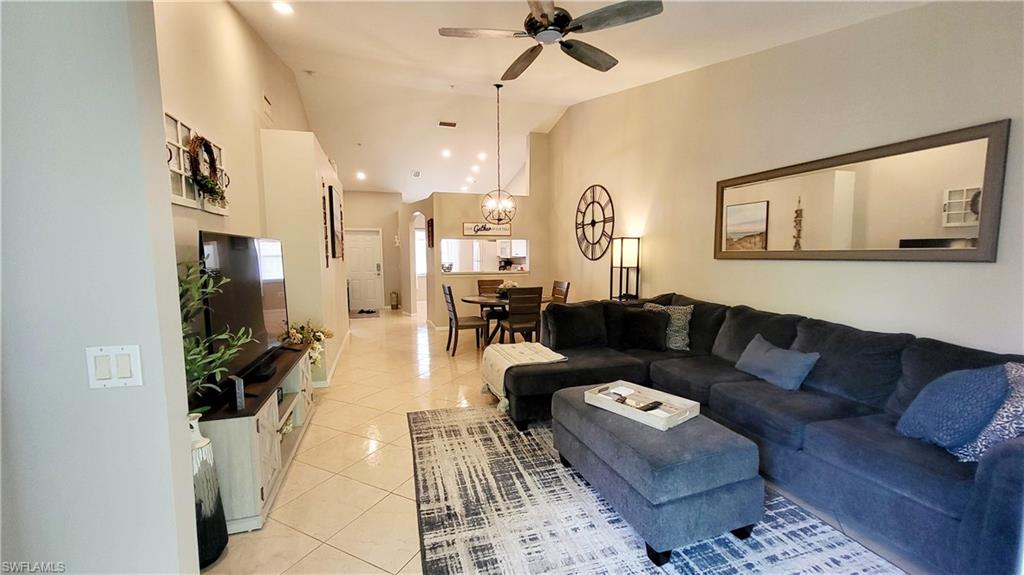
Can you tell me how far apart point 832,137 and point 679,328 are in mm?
1862

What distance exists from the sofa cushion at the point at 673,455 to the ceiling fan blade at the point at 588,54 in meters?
2.55

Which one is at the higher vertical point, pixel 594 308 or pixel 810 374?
pixel 594 308

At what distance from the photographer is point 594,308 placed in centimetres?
395

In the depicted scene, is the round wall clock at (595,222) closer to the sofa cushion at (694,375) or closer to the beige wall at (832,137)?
the beige wall at (832,137)

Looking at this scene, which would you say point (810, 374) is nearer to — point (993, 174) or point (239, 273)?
point (993, 174)

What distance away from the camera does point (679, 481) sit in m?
1.74

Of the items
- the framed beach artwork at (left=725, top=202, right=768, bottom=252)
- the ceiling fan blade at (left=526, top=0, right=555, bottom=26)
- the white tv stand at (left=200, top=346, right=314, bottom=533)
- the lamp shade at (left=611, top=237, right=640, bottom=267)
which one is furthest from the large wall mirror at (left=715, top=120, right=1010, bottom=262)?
the white tv stand at (left=200, top=346, right=314, bottom=533)

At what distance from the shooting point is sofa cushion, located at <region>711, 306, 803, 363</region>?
297 cm

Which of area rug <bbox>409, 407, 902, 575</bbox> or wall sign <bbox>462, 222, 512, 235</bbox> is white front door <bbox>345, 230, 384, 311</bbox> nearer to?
wall sign <bbox>462, 222, 512, 235</bbox>

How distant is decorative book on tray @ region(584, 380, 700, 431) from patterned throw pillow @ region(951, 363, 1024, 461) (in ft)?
3.45

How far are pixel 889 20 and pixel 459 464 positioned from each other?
3.91 m

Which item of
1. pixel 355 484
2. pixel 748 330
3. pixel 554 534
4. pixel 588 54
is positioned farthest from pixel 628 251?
pixel 355 484

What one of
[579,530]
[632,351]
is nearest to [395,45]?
[632,351]

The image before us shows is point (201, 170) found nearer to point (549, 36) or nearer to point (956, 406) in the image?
point (549, 36)
